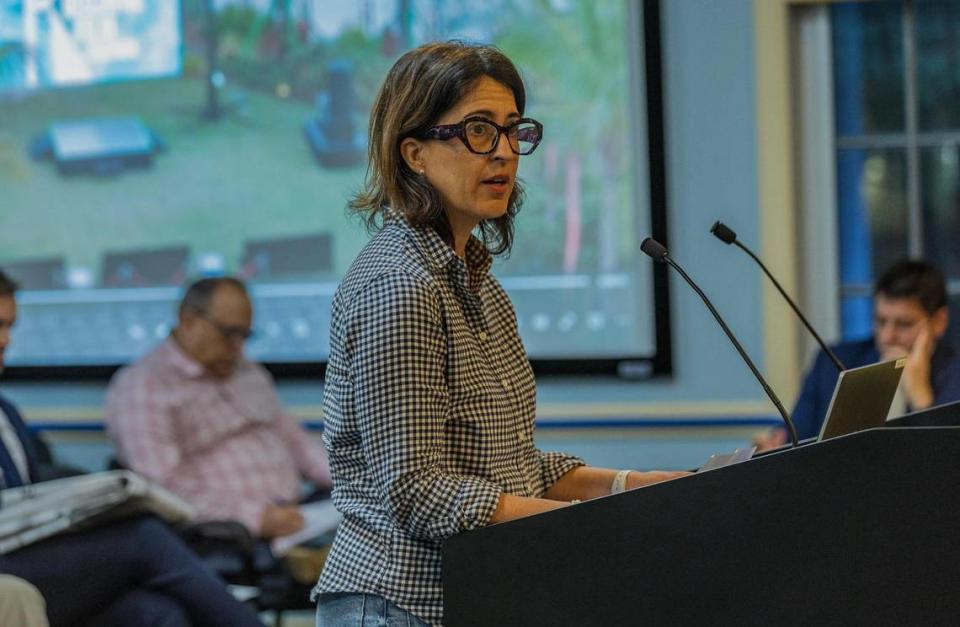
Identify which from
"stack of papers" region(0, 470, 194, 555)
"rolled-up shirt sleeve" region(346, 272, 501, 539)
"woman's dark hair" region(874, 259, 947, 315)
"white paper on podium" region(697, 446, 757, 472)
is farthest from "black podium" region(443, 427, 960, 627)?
"woman's dark hair" region(874, 259, 947, 315)

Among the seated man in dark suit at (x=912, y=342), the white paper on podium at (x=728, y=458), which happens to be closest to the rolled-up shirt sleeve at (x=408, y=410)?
the white paper on podium at (x=728, y=458)

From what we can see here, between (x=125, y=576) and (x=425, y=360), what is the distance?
1.98 metres

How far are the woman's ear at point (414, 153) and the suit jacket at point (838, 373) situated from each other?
1983mm

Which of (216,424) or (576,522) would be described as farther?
(216,424)

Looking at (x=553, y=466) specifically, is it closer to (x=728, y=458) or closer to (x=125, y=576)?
(x=728, y=458)

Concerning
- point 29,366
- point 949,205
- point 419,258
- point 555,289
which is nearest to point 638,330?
point 555,289

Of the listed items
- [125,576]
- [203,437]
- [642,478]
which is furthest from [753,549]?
[203,437]

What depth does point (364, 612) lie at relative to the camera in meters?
1.45

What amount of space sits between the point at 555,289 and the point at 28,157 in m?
1.97

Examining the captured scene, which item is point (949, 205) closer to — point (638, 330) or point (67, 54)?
point (638, 330)

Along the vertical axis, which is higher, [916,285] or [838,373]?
[916,285]

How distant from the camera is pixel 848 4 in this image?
3.90 meters

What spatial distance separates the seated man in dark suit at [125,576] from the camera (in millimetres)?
3006

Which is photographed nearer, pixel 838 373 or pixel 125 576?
pixel 125 576
